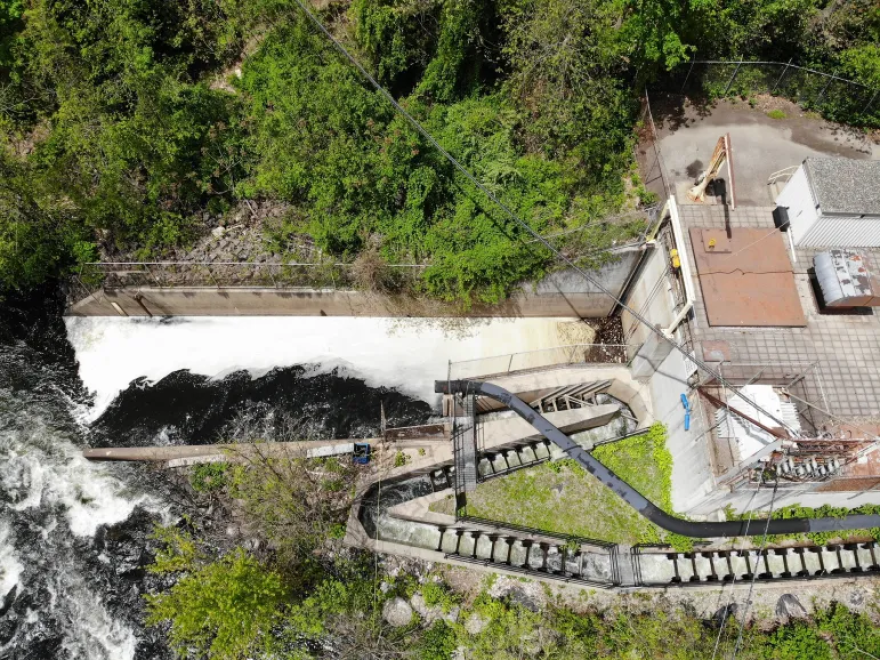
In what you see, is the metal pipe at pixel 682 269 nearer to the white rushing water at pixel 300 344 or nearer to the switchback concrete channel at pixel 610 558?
the white rushing water at pixel 300 344

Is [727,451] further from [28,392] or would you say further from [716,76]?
[28,392]

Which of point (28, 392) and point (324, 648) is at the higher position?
point (28, 392)

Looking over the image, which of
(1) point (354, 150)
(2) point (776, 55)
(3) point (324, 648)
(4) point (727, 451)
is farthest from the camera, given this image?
(2) point (776, 55)

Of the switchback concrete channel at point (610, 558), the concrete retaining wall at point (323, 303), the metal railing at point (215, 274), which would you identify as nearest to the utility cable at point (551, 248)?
the concrete retaining wall at point (323, 303)

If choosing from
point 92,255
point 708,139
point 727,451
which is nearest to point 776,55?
point 708,139

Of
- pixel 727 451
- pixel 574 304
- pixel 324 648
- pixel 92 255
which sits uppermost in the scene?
pixel 92 255

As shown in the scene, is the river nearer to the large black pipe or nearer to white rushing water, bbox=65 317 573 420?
white rushing water, bbox=65 317 573 420

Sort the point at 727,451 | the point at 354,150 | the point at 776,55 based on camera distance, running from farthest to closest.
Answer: the point at 776,55 < the point at 354,150 < the point at 727,451

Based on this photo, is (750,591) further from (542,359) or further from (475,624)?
(542,359)
